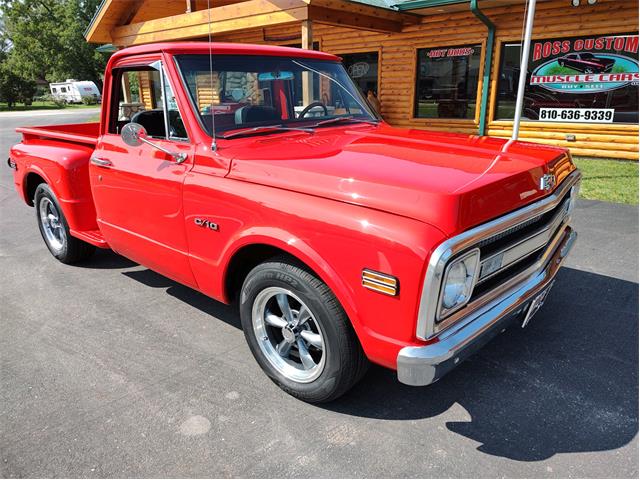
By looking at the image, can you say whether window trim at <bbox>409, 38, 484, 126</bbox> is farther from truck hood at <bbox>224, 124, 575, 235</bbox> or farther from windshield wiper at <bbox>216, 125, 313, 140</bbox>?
windshield wiper at <bbox>216, 125, 313, 140</bbox>

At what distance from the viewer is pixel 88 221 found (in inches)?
177

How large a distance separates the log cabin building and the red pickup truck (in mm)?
6005

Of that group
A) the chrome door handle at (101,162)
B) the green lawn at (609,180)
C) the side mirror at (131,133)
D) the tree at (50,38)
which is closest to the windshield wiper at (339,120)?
the side mirror at (131,133)

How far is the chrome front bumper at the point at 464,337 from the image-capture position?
85.3 inches

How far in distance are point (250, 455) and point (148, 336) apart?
151cm

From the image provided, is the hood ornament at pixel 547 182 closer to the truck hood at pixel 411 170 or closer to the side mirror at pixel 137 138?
the truck hood at pixel 411 170

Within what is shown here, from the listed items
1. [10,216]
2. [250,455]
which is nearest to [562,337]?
[250,455]

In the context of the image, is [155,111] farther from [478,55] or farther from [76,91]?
[76,91]

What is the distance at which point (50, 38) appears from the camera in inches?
2050

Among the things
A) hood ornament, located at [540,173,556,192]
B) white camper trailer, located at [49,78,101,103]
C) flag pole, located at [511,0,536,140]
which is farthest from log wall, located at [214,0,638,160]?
white camper trailer, located at [49,78,101,103]

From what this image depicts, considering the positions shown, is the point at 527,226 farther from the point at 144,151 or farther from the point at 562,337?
the point at 144,151

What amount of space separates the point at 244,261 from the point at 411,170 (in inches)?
46.5

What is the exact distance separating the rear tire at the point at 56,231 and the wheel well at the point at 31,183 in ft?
0.46

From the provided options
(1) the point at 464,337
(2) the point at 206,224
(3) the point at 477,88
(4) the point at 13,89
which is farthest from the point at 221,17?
(4) the point at 13,89
